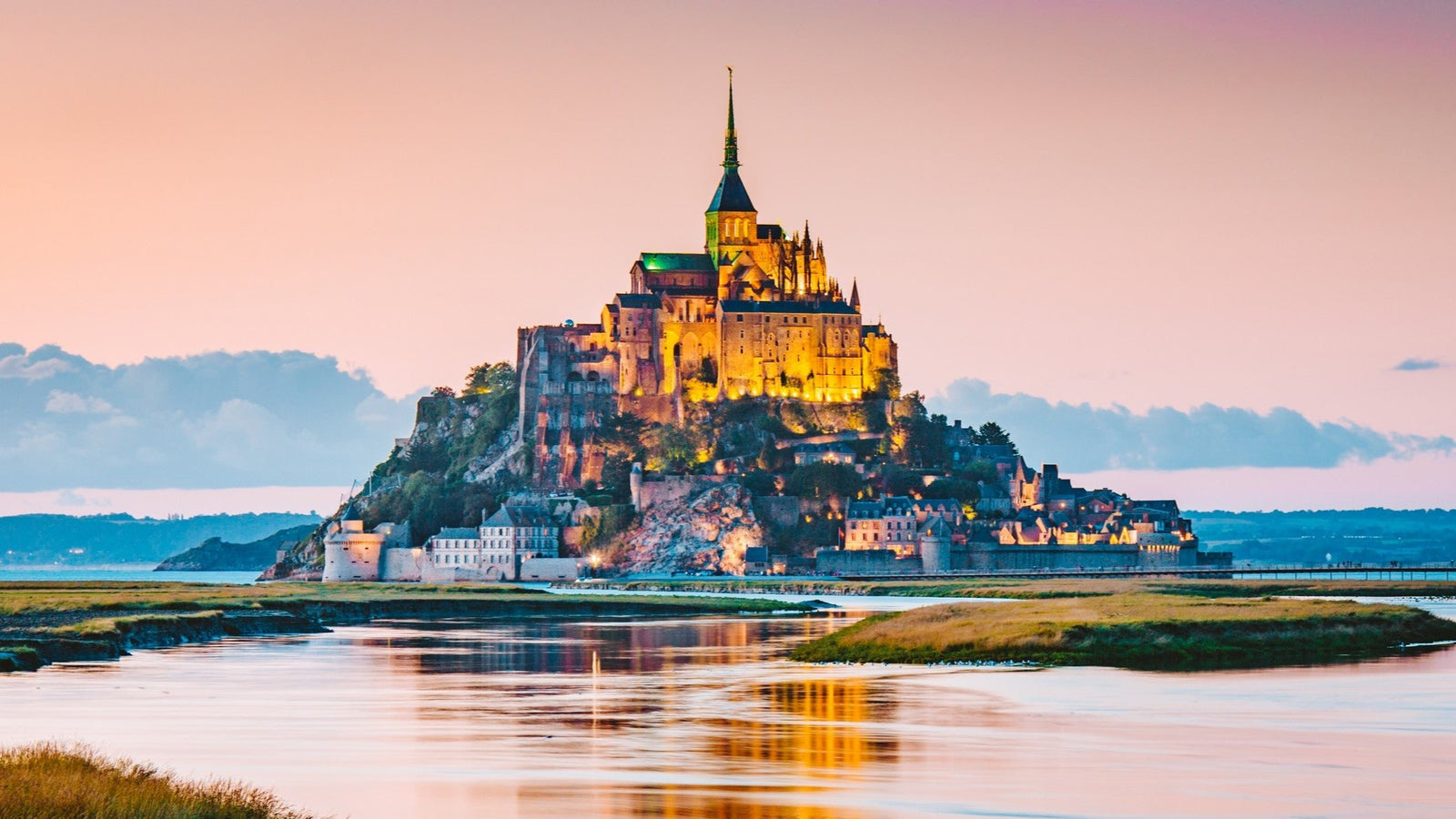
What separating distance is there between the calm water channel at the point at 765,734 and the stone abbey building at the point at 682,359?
105910 mm

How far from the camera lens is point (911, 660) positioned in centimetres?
5853

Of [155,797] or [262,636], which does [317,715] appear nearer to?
[155,797]

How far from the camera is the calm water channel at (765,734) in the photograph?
31.2 metres

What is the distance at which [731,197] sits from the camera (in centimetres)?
18238

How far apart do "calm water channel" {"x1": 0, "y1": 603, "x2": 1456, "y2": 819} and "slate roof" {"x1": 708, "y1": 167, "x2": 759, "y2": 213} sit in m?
122

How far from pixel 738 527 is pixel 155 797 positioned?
5009 inches

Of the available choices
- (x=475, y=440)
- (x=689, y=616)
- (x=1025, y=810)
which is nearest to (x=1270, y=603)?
(x=689, y=616)

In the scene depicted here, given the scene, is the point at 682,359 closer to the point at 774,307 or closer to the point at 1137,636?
the point at 774,307

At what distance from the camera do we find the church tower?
179375mm

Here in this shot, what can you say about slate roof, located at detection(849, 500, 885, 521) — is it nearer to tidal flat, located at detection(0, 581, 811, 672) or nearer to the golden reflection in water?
tidal flat, located at detection(0, 581, 811, 672)

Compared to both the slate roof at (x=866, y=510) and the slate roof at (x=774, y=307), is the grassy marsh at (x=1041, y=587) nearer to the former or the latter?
the slate roof at (x=866, y=510)

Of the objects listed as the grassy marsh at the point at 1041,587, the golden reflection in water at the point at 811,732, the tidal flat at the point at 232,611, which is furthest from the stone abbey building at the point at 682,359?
the golden reflection in water at the point at 811,732

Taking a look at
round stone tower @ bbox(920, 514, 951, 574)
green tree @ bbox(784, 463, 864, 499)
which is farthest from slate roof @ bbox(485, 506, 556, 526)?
round stone tower @ bbox(920, 514, 951, 574)

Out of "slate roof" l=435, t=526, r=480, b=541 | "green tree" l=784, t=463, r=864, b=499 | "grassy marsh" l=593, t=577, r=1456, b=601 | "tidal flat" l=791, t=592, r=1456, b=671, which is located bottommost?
"tidal flat" l=791, t=592, r=1456, b=671
